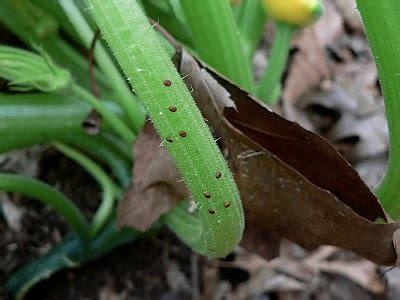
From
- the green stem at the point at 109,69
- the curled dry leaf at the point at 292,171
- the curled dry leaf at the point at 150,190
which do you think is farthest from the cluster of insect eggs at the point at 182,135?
the green stem at the point at 109,69

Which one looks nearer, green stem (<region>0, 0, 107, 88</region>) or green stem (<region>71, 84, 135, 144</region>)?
green stem (<region>71, 84, 135, 144</region>)

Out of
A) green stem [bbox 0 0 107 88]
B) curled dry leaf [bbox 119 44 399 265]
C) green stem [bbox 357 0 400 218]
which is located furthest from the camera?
green stem [bbox 0 0 107 88]

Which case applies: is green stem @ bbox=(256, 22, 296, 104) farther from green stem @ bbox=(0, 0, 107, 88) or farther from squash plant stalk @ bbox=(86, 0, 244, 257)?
squash plant stalk @ bbox=(86, 0, 244, 257)

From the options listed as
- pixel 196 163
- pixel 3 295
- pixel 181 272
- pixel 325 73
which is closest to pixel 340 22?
pixel 325 73

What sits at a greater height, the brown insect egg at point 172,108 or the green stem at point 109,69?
the brown insect egg at point 172,108

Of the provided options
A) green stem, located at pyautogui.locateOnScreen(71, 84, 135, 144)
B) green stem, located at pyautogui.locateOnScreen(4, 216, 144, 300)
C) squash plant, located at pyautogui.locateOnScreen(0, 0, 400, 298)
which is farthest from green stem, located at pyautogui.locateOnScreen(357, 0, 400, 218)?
green stem, located at pyautogui.locateOnScreen(4, 216, 144, 300)

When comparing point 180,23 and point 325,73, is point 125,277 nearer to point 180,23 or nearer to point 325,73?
point 180,23

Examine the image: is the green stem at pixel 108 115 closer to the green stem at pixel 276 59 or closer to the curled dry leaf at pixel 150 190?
the curled dry leaf at pixel 150 190
